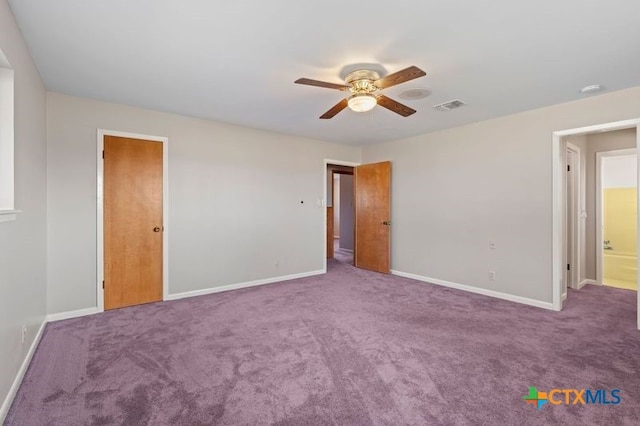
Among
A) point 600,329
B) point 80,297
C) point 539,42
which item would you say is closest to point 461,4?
point 539,42

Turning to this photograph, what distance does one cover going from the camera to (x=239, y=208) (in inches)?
181

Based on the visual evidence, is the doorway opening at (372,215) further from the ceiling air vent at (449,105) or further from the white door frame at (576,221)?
the white door frame at (576,221)

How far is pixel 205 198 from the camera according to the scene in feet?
14.1

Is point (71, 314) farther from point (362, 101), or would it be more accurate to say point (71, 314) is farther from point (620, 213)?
point (620, 213)

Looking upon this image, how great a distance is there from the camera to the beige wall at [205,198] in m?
3.34

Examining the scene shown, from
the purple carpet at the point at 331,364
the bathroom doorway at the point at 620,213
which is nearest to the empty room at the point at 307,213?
the purple carpet at the point at 331,364

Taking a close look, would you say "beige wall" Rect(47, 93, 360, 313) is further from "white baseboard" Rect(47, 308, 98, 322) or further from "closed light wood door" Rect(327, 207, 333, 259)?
"closed light wood door" Rect(327, 207, 333, 259)

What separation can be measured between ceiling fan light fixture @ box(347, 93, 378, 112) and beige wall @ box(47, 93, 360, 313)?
2452 mm

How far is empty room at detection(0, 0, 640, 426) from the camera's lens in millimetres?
1941

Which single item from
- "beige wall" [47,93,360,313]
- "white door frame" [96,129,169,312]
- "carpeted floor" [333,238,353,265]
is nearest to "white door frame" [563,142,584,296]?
"beige wall" [47,93,360,313]

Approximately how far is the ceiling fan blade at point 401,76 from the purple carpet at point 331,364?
2.20 metres

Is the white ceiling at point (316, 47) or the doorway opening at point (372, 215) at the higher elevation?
the white ceiling at point (316, 47)

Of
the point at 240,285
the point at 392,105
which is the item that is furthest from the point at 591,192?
the point at 240,285

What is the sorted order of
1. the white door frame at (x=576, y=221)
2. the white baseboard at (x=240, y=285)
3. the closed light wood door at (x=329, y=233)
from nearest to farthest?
the white baseboard at (x=240, y=285) < the white door frame at (x=576, y=221) < the closed light wood door at (x=329, y=233)
